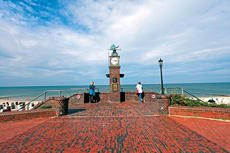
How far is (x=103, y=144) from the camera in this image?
12.1 ft

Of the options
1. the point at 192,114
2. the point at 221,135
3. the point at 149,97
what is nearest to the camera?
the point at 221,135

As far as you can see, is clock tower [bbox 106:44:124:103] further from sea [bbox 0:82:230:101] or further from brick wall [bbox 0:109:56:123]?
brick wall [bbox 0:109:56:123]

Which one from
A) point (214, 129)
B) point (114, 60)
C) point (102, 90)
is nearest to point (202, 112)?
point (214, 129)

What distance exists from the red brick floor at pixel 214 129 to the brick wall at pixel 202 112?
0.33 metres

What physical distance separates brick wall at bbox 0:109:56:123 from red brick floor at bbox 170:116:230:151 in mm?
6852

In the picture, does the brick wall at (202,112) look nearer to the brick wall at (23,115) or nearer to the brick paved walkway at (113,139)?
the brick paved walkway at (113,139)

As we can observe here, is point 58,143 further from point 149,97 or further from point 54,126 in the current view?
point 149,97

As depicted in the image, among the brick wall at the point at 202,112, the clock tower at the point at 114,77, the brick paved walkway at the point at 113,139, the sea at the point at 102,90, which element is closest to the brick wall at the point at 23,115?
the brick paved walkway at the point at 113,139

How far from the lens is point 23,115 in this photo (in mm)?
6152

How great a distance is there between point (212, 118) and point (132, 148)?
4.91 metres

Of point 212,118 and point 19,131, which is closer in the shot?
point 19,131

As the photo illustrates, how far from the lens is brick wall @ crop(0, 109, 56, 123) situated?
584 centimetres

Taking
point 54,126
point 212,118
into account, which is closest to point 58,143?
point 54,126

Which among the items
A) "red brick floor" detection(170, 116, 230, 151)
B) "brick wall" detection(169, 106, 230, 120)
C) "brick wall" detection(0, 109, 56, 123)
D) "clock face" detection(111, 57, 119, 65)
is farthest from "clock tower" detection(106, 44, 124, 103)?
"red brick floor" detection(170, 116, 230, 151)
